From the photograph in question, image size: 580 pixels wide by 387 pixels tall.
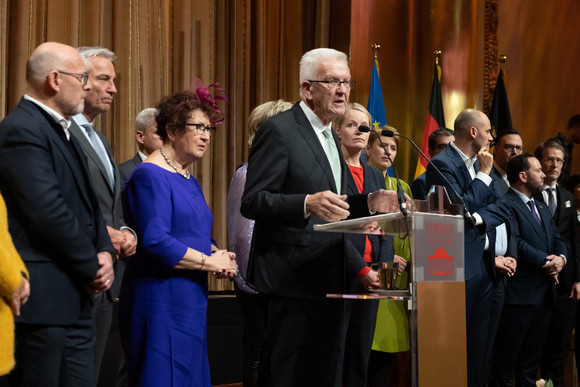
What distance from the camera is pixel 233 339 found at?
220 inches

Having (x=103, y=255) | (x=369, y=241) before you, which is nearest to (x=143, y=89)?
(x=369, y=241)

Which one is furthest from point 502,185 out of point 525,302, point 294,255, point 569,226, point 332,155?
point 294,255

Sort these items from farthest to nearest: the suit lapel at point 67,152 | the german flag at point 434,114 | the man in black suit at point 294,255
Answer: the german flag at point 434,114, the man in black suit at point 294,255, the suit lapel at point 67,152

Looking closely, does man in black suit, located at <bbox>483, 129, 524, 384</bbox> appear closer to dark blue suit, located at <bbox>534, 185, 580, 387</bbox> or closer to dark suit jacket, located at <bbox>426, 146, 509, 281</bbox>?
dark suit jacket, located at <bbox>426, 146, 509, 281</bbox>

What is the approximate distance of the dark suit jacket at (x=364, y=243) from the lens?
9.85 feet

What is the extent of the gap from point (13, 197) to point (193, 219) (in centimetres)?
84

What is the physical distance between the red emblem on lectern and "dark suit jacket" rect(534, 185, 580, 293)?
2.94 metres

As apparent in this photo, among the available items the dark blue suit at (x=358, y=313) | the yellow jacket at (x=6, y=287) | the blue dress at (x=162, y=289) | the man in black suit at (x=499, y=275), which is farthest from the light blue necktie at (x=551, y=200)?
the yellow jacket at (x=6, y=287)

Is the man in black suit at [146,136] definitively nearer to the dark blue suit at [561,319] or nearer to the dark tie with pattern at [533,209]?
the dark tie with pattern at [533,209]

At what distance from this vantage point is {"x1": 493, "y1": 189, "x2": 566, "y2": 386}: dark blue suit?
4941 mm

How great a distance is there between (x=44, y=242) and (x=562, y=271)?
3.97m

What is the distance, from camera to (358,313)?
352cm

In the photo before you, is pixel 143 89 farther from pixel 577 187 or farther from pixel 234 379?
pixel 577 187

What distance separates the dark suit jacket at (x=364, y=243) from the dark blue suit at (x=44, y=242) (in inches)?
39.6
